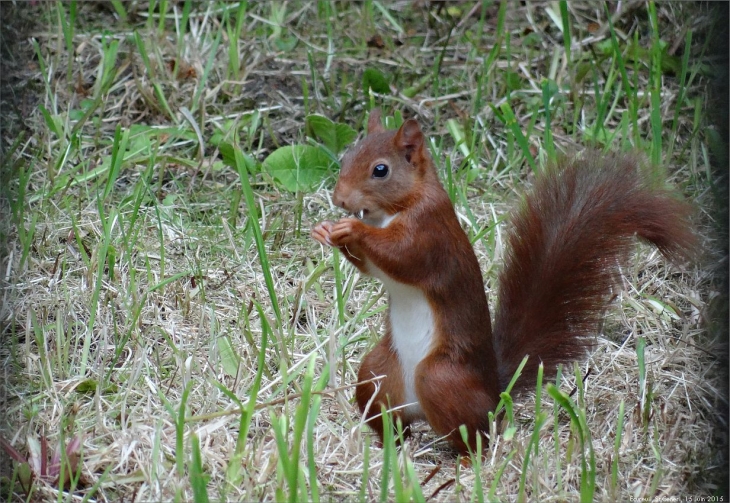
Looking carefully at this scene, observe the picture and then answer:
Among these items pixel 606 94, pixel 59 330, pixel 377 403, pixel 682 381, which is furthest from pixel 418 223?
pixel 606 94

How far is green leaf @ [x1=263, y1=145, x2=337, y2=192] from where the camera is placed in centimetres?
373

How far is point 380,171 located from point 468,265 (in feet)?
1.11

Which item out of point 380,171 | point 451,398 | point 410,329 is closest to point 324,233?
point 380,171

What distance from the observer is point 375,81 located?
4.12 metres

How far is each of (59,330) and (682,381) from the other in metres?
1.81

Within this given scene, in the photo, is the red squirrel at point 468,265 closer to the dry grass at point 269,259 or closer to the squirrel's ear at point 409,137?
the squirrel's ear at point 409,137

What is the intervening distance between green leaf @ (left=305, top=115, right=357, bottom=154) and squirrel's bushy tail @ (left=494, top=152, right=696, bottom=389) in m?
1.34

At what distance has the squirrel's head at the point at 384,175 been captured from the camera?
2443mm

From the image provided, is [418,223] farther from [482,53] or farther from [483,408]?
[482,53]

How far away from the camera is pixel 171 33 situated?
179 inches

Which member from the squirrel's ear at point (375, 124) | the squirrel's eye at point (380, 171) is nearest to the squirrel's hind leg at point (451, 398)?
the squirrel's eye at point (380, 171)

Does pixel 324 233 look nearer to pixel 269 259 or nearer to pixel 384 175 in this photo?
pixel 384 175

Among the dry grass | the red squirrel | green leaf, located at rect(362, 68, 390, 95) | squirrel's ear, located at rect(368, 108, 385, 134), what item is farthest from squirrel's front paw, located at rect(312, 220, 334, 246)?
green leaf, located at rect(362, 68, 390, 95)

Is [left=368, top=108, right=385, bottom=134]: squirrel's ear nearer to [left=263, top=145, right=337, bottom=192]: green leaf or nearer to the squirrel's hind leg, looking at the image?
the squirrel's hind leg
